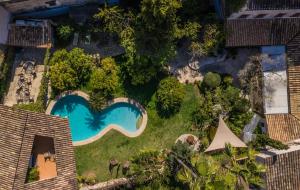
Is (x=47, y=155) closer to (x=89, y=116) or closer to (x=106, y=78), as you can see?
(x=89, y=116)

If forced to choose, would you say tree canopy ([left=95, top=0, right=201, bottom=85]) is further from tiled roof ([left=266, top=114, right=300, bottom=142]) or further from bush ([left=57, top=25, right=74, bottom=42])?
tiled roof ([left=266, top=114, right=300, bottom=142])

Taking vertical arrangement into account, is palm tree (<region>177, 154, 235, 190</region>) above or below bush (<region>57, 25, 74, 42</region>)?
below

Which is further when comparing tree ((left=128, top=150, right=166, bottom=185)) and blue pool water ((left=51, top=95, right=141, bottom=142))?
blue pool water ((left=51, top=95, right=141, bottom=142))

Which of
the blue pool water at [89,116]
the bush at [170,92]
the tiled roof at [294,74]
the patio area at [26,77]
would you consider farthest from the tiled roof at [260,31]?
the patio area at [26,77]

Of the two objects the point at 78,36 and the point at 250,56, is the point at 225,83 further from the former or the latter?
the point at 78,36

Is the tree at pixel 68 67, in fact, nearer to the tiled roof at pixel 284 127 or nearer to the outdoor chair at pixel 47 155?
the outdoor chair at pixel 47 155

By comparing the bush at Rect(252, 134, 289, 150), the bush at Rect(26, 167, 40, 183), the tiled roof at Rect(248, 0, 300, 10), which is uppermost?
the tiled roof at Rect(248, 0, 300, 10)

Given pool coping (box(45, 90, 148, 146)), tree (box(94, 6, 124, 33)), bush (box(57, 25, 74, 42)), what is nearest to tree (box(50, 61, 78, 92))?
pool coping (box(45, 90, 148, 146))

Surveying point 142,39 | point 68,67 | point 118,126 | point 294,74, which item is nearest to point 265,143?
point 294,74
